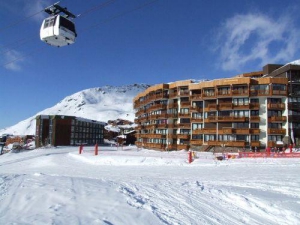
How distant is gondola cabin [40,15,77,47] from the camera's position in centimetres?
1984

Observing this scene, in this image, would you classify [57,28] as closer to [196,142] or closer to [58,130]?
[196,142]

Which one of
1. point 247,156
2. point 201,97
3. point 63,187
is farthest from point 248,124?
point 63,187

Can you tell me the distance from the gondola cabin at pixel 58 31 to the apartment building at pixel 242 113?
35157 millimetres

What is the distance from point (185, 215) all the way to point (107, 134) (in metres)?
116

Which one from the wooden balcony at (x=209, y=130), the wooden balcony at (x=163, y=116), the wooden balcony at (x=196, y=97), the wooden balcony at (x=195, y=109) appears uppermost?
the wooden balcony at (x=196, y=97)

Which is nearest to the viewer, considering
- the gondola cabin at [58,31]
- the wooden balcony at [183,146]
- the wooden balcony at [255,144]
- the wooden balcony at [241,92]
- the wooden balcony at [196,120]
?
the gondola cabin at [58,31]

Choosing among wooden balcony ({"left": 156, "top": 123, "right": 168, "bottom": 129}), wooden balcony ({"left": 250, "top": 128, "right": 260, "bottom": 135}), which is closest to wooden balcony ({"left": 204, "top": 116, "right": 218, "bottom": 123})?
wooden balcony ({"left": 250, "top": 128, "right": 260, "bottom": 135})

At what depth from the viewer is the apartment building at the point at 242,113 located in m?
48.4

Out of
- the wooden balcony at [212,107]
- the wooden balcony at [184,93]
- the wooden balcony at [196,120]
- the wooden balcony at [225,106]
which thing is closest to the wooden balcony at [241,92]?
the wooden balcony at [225,106]

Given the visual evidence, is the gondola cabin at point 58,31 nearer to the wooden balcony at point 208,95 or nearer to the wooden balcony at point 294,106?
the wooden balcony at point 208,95

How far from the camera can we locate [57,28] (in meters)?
19.7

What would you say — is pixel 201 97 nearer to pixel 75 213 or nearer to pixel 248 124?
pixel 248 124

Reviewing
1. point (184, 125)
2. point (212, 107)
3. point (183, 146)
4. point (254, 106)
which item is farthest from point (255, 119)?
point (183, 146)

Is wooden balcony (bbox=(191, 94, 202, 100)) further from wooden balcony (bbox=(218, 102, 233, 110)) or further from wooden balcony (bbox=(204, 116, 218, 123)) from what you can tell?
wooden balcony (bbox=(218, 102, 233, 110))
